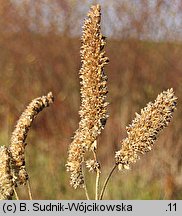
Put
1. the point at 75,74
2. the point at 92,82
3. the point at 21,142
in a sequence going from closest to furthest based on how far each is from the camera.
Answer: the point at 92,82, the point at 21,142, the point at 75,74

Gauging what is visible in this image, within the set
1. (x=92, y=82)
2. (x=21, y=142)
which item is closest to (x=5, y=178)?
(x=21, y=142)

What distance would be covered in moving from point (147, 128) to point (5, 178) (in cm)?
33

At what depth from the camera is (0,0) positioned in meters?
6.60

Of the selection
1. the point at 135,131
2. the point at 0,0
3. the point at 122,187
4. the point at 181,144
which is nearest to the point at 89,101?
the point at 135,131

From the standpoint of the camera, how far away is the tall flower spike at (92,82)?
1.17 m

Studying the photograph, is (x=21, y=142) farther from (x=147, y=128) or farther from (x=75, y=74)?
(x=75, y=74)

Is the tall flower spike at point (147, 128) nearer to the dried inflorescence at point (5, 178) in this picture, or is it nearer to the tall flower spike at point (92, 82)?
the tall flower spike at point (92, 82)

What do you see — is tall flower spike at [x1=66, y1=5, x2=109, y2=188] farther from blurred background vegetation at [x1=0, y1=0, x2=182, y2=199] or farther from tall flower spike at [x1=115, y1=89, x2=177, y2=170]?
blurred background vegetation at [x1=0, y1=0, x2=182, y2=199]

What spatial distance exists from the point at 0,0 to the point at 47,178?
2688 millimetres

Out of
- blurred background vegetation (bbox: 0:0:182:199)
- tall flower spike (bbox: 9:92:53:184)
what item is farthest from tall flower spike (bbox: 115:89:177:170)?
blurred background vegetation (bbox: 0:0:182:199)

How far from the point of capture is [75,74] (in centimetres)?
633

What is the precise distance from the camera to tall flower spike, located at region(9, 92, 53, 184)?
125cm

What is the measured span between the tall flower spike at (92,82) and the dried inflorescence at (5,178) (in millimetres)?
174

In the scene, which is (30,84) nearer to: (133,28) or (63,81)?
(63,81)
